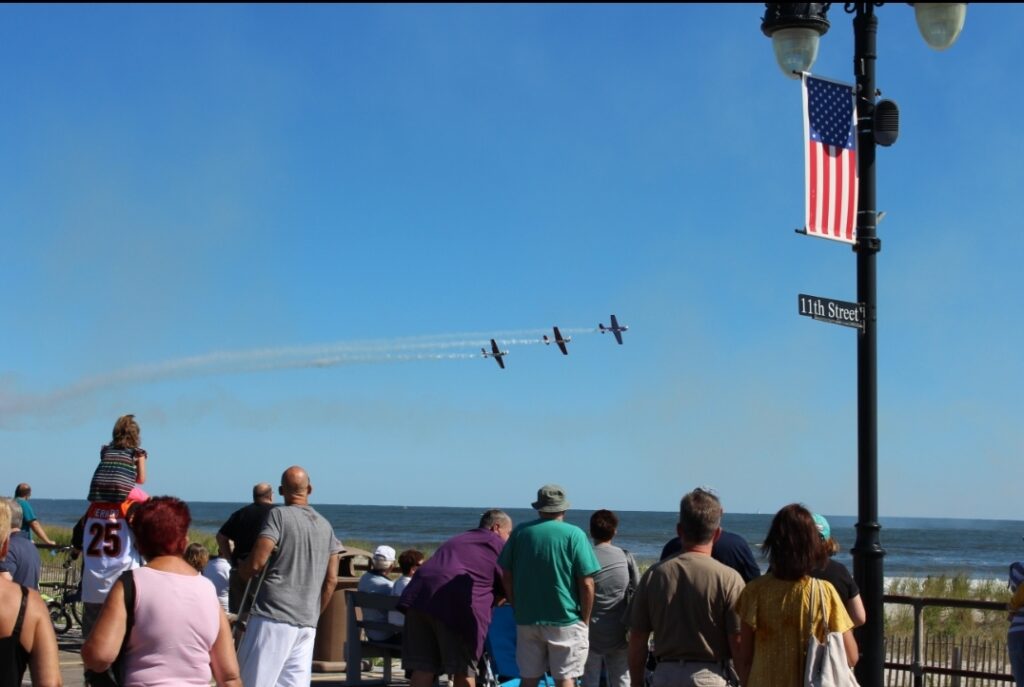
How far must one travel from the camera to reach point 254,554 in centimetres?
716

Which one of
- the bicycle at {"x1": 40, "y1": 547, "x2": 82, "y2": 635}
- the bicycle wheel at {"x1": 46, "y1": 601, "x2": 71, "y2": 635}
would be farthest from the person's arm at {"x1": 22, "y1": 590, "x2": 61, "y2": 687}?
the bicycle wheel at {"x1": 46, "y1": 601, "x2": 71, "y2": 635}

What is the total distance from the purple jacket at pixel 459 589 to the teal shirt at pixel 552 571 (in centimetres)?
A: 59

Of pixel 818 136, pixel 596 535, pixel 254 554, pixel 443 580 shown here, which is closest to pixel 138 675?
pixel 254 554

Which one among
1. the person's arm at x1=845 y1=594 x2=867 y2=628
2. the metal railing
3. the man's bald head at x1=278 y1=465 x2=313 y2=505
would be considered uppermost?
the man's bald head at x1=278 y1=465 x2=313 y2=505

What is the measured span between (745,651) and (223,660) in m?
2.32

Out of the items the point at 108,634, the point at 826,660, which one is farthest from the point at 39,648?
the point at 826,660

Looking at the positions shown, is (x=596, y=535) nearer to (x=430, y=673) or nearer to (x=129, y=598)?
(x=430, y=673)

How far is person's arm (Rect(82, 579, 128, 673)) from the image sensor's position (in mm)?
4633

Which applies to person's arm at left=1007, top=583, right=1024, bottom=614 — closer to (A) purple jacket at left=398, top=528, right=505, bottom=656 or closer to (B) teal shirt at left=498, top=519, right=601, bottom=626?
(B) teal shirt at left=498, top=519, right=601, bottom=626

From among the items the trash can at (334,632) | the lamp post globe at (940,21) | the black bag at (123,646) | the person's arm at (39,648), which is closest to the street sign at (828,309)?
the lamp post globe at (940,21)

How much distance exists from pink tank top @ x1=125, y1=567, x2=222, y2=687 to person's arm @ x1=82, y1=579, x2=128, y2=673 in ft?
0.19

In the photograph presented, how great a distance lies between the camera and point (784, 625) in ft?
17.9

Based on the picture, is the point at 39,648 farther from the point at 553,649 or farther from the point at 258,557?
the point at 553,649

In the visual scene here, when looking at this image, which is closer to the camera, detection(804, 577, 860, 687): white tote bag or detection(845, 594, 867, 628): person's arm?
detection(804, 577, 860, 687): white tote bag
